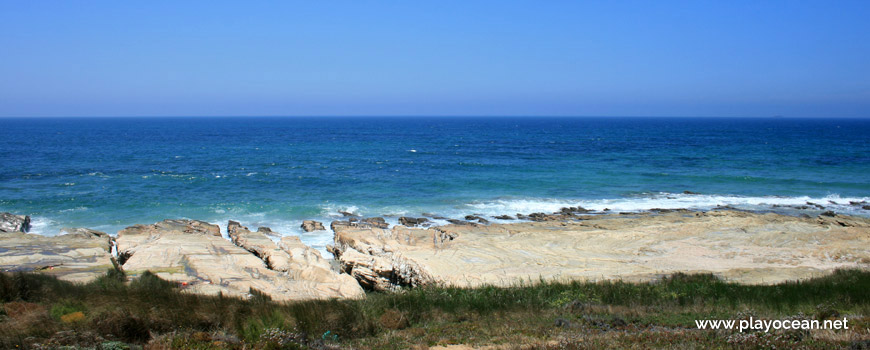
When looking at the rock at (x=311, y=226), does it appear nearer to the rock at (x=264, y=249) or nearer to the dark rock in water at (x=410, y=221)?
the rock at (x=264, y=249)

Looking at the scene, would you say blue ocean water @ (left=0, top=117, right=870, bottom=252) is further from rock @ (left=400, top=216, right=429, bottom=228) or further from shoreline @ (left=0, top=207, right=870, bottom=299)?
shoreline @ (left=0, top=207, right=870, bottom=299)

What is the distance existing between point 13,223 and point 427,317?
78.5ft

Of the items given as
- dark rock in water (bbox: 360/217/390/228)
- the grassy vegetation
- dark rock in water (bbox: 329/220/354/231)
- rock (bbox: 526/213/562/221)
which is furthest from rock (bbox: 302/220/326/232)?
the grassy vegetation

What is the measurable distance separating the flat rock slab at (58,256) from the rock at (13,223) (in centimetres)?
508

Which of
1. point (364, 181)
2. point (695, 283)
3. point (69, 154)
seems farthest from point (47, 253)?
point (69, 154)

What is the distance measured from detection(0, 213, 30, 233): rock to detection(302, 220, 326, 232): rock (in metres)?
13.1

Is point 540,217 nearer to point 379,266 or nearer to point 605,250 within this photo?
point 605,250

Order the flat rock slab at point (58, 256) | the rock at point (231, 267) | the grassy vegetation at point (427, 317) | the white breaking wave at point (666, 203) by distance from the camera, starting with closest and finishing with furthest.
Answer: the grassy vegetation at point (427, 317) < the rock at point (231, 267) < the flat rock slab at point (58, 256) < the white breaking wave at point (666, 203)

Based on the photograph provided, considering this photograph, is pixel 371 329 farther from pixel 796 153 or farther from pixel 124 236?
pixel 796 153

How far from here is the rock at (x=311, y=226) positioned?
24744 mm

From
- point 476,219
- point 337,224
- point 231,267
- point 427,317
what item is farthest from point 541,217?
point 427,317

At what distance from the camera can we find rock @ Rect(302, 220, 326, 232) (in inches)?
974

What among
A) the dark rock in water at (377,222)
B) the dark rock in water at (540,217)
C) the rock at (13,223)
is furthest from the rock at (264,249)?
the dark rock in water at (540,217)

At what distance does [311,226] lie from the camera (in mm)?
24922
